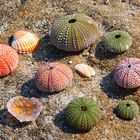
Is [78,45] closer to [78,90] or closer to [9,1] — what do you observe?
[78,90]

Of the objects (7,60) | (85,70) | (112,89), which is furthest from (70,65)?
(7,60)

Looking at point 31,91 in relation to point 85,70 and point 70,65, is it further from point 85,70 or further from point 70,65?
point 85,70

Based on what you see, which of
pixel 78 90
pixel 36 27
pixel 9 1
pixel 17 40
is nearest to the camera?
pixel 78 90

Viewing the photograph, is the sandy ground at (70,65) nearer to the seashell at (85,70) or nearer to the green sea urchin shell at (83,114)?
the seashell at (85,70)

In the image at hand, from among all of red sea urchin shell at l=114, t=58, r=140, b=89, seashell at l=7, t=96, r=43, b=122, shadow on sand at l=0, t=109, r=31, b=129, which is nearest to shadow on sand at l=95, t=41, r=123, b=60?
red sea urchin shell at l=114, t=58, r=140, b=89

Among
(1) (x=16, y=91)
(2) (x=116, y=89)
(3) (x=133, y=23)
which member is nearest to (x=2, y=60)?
(1) (x=16, y=91)

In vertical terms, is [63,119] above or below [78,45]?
below
